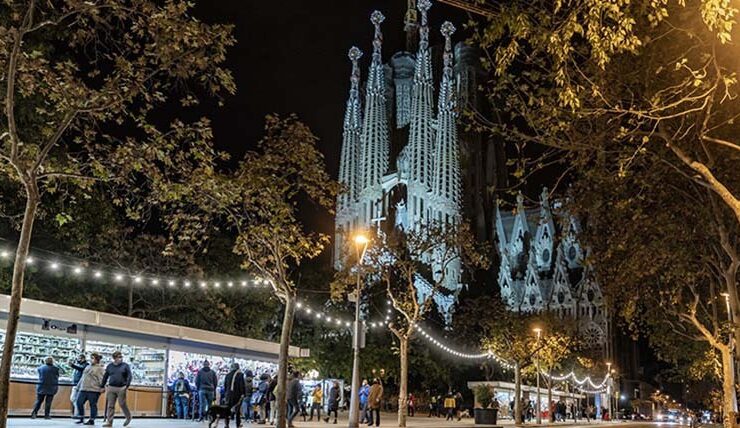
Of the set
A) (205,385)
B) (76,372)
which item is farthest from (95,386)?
(205,385)

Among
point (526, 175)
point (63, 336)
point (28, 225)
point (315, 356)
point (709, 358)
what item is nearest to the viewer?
point (28, 225)

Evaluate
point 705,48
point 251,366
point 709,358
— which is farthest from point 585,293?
point 705,48

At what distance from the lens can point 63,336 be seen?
839 inches

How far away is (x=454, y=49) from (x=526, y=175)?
9365 centimetres

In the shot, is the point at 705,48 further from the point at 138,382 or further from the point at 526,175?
the point at 138,382

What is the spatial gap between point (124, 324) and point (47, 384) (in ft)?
11.8

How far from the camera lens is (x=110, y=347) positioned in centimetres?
2269

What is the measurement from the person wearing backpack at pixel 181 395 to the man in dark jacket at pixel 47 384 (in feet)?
13.8

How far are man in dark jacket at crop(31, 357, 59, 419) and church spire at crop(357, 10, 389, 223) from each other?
247 feet

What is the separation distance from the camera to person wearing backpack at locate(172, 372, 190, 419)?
892 inches

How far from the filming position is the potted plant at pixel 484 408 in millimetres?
33188

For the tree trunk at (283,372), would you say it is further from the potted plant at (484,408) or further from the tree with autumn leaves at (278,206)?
the potted plant at (484,408)

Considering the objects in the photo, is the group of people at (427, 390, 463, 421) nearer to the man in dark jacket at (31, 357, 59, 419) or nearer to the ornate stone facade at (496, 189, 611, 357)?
the man in dark jacket at (31, 357, 59, 419)

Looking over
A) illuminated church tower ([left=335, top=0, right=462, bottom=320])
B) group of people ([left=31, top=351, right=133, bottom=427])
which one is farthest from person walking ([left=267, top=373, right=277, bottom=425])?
illuminated church tower ([left=335, top=0, right=462, bottom=320])
